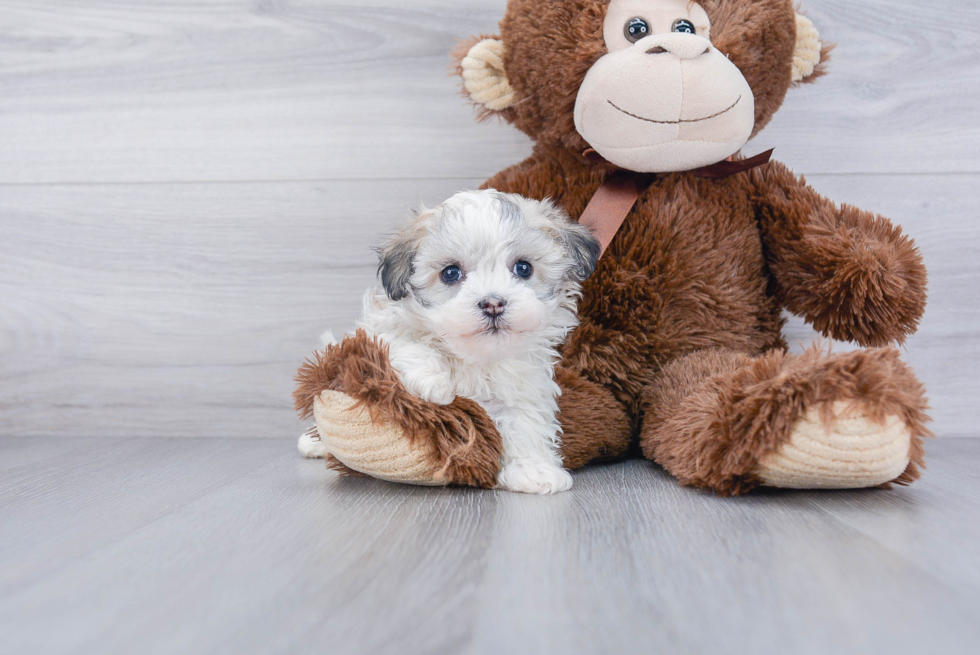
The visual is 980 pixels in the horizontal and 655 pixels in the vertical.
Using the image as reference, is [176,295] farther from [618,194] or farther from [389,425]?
[618,194]

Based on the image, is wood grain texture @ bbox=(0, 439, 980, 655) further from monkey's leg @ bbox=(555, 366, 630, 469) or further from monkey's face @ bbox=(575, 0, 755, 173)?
monkey's face @ bbox=(575, 0, 755, 173)

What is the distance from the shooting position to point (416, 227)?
3.13ft

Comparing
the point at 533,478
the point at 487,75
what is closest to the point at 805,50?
the point at 487,75

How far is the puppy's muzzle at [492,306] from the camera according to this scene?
0.87m

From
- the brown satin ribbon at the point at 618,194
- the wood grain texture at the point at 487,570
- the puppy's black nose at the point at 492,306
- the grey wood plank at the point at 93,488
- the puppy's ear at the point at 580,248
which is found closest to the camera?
the wood grain texture at the point at 487,570

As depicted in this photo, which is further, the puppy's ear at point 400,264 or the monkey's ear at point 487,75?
the monkey's ear at point 487,75

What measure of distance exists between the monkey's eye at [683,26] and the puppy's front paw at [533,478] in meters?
0.64

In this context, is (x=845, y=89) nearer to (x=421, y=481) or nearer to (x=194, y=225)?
(x=421, y=481)

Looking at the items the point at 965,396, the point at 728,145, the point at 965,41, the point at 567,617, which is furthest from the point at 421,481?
the point at 965,41

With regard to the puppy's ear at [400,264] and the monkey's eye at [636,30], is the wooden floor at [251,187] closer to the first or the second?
the puppy's ear at [400,264]

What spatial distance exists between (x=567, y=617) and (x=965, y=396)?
1.17 m

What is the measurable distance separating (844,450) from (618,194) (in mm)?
500

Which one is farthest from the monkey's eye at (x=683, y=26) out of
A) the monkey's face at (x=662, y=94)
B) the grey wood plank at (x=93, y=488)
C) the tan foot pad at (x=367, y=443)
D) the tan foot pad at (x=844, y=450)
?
the grey wood plank at (x=93, y=488)

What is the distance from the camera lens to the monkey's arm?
103 cm
